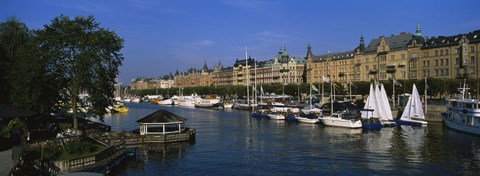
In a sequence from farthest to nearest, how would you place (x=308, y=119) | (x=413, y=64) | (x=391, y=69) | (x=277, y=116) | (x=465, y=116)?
(x=391, y=69)
(x=413, y=64)
(x=277, y=116)
(x=308, y=119)
(x=465, y=116)

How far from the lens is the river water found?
4075cm

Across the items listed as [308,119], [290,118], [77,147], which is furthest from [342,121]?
[77,147]

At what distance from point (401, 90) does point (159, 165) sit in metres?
100

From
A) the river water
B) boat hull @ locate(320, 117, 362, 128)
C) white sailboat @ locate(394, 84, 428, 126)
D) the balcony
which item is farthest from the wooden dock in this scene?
the balcony

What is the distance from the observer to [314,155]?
48.8 meters

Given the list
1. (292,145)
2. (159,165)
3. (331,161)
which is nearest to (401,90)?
(292,145)

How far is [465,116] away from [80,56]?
187 feet

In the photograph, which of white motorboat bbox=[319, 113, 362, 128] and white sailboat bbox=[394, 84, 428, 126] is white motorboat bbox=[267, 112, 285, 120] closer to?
white motorboat bbox=[319, 113, 362, 128]

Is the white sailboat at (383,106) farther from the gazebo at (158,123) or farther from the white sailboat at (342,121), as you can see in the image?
the gazebo at (158,123)

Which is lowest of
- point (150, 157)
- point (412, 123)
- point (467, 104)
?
point (150, 157)

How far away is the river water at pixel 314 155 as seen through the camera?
4075 cm

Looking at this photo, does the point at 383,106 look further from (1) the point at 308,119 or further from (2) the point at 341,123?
(1) the point at 308,119

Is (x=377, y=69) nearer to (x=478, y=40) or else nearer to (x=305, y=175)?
(x=478, y=40)

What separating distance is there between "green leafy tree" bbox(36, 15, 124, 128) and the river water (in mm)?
8410
